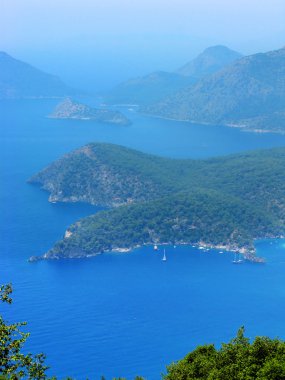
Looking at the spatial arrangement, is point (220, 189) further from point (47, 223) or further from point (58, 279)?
point (58, 279)

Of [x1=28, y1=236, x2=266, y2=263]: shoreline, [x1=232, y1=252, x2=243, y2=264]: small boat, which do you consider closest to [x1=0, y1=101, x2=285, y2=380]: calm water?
[x1=232, y1=252, x2=243, y2=264]: small boat

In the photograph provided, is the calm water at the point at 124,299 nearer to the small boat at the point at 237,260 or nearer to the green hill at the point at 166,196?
the small boat at the point at 237,260

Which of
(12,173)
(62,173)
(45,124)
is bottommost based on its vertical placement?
(62,173)

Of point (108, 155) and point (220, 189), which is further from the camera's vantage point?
point (108, 155)

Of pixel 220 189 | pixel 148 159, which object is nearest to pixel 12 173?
pixel 148 159

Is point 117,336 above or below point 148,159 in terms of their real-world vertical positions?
below

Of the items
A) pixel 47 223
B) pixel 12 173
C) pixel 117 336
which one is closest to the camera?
pixel 117 336

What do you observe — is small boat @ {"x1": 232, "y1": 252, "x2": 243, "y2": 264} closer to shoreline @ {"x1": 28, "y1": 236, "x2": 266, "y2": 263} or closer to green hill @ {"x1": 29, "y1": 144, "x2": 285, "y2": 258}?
shoreline @ {"x1": 28, "y1": 236, "x2": 266, "y2": 263}

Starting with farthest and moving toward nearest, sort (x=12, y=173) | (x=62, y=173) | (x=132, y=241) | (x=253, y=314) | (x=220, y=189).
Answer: (x=12, y=173)
(x=62, y=173)
(x=220, y=189)
(x=132, y=241)
(x=253, y=314)
